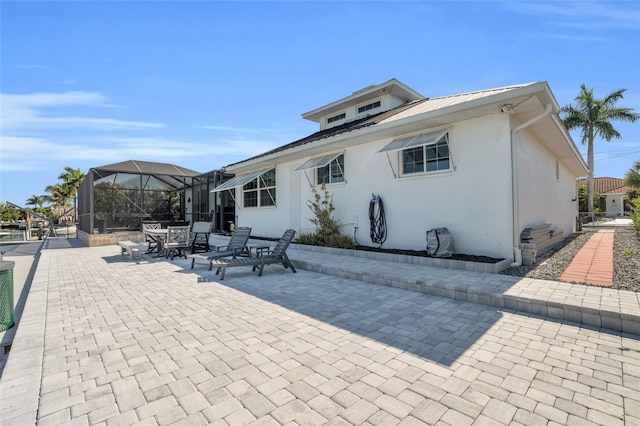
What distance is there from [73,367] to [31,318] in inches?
98.4

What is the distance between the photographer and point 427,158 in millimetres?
8867

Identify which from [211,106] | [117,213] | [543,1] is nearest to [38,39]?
[211,106]

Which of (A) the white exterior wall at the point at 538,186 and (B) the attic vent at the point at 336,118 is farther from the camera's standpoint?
(B) the attic vent at the point at 336,118

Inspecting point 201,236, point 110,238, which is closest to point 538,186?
point 201,236

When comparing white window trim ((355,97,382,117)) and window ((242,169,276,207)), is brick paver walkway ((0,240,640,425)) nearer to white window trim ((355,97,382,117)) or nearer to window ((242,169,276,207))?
window ((242,169,276,207))

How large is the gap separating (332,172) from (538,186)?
7061 millimetres

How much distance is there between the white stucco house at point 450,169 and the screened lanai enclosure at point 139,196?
8739 mm

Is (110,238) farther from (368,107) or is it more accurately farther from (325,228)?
(368,107)

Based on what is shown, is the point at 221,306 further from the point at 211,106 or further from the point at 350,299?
the point at 211,106

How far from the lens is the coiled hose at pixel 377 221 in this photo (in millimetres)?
9820

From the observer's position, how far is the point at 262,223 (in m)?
15.7

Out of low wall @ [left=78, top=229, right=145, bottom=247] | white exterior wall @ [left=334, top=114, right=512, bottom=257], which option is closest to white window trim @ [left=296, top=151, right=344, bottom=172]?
white exterior wall @ [left=334, top=114, right=512, bottom=257]

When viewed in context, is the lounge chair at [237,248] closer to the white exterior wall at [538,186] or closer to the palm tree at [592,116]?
the white exterior wall at [538,186]

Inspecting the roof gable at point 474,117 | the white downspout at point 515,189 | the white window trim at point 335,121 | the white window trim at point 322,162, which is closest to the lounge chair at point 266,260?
the white window trim at point 322,162
